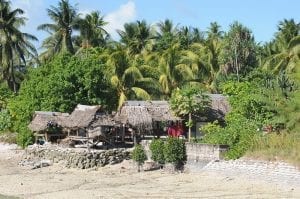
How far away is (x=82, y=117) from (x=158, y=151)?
25.2 feet

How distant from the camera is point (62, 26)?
50.5 metres

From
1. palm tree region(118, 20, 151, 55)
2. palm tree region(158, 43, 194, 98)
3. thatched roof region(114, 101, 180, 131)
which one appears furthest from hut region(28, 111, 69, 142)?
palm tree region(118, 20, 151, 55)

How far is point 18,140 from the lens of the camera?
41438mm

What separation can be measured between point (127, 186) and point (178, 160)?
12.1 ft

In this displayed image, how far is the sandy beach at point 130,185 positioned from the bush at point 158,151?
0.63 meters

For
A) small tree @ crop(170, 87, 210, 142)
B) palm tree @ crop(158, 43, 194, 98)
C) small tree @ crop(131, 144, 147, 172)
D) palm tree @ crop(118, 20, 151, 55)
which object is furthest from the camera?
palm tree @ crop(118, 20, 151, 55)

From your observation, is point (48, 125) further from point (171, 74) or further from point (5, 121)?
point (171, 74)

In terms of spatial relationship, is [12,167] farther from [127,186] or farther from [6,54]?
[6,54]

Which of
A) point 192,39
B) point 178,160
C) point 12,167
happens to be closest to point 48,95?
point 12,167

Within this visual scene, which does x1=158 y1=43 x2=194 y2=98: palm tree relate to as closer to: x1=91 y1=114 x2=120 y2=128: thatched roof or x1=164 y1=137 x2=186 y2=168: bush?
x1=91 y1=114 x2=120 y2=128: thatched roof

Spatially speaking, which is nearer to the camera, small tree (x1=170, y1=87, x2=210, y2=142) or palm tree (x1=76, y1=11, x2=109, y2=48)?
small tree (x1=170, y1=87, x2=210, y2=142)

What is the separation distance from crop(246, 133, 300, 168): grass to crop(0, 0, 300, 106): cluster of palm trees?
1567 cm

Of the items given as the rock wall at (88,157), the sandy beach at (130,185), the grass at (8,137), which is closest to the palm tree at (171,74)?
the grass at (8,137)

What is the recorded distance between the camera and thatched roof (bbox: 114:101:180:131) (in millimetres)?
34094
